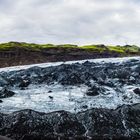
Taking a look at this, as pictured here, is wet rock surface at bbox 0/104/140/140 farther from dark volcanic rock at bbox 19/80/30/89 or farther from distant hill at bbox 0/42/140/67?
distant hill at bbox 0/42/140/67

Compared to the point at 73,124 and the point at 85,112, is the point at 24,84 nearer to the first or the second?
the point at 85,112

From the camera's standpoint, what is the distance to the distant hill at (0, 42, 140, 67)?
4297cm

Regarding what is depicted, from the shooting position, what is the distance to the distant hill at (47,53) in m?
43.0

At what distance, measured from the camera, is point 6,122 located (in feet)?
44.6

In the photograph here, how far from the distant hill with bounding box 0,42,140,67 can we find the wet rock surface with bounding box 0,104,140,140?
27459mm

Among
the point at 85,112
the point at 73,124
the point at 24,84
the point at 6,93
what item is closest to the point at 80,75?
the point at 24,84

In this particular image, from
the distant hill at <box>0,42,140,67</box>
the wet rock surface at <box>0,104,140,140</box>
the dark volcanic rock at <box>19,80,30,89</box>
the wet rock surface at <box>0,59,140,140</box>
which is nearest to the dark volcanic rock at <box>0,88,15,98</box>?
the wet rock surface at <box>0,59,140,140</box>

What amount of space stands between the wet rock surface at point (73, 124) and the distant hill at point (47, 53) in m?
27.5

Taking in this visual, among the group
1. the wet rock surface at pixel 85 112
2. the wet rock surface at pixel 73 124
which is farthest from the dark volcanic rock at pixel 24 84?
the wet rock surface at pixel 73 124

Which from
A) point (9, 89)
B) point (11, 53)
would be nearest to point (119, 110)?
point (9, 89)

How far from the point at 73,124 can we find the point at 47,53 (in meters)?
32.7

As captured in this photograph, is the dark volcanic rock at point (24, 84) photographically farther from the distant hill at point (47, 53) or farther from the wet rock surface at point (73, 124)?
the distant hill at point (47, 53)

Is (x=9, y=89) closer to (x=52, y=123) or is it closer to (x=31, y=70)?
(x=31, y=70)

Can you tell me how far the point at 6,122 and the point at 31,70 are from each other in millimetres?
6271
